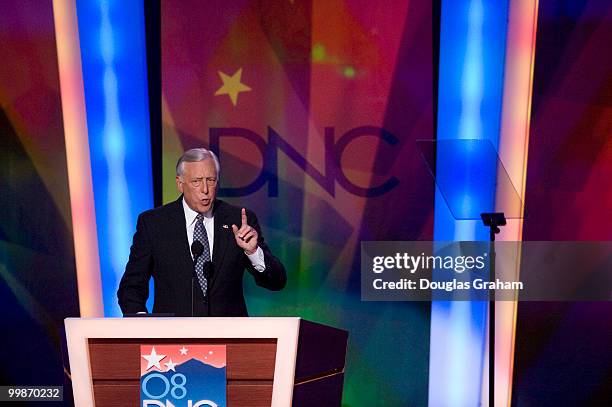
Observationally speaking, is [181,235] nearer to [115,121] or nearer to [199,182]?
[199,182]

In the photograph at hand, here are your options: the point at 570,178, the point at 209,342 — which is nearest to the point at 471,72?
the point at 570,178

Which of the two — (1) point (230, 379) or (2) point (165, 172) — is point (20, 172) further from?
(1) point (230, 379)

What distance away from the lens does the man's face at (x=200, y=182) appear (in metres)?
3.30

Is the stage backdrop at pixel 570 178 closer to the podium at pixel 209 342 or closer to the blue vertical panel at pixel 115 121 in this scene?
the blue vertical panel at pixel 115 121

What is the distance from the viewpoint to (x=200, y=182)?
331 centimetres

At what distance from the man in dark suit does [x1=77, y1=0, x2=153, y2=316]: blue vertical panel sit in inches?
38.2

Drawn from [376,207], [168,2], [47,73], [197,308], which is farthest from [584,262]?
[47,73]

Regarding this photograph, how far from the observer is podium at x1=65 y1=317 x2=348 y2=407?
1.99 meters

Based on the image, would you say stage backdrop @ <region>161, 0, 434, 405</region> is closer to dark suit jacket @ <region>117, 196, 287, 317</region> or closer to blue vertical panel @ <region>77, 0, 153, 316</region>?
blue vertical panel @ <region>77, 0, 153, 316</region>

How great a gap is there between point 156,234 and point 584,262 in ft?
7.63

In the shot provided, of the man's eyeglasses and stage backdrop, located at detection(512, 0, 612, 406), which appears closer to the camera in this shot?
the man's eyeglasses

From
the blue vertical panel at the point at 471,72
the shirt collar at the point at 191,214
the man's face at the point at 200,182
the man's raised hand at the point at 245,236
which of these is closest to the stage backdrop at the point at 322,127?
the blue vertical panel at the point at 471,72

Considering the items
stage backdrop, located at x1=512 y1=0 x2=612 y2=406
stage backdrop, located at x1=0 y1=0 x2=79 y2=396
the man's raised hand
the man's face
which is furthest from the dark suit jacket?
Answer: stage backdrop, located at x1=512 y1=0 x2=612 y2=406

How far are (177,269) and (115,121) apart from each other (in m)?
1.32
